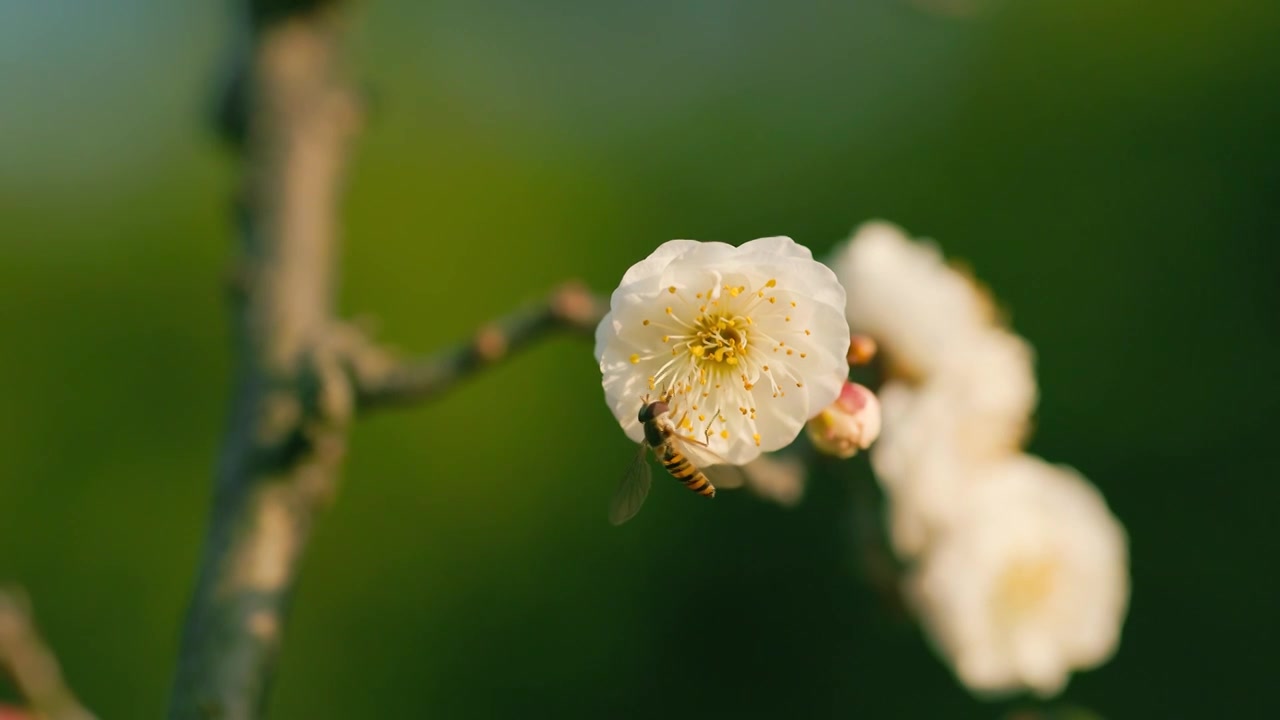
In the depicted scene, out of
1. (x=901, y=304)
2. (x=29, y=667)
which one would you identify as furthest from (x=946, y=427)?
(x=29, y=667)

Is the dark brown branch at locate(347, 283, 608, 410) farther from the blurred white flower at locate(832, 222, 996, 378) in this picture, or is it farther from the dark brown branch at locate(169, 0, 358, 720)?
the blurred white flower at locate(832, 222, 996, 378)

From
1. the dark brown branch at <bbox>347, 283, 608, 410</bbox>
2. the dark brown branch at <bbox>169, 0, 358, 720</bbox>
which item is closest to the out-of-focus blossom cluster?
the dark brown branch at <bbox>347, 283, 608, 410</bbox>

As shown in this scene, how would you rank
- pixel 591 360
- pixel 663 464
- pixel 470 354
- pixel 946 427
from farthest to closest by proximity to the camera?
1. pixel 591 360
2. pixel 946 427
3. pixel 470 354
4. pixel 663 464

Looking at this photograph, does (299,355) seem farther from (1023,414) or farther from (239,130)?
(1023,414)

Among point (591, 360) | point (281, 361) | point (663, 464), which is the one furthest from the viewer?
point (591, 360)

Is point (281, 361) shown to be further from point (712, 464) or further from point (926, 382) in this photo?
point (926, 382)

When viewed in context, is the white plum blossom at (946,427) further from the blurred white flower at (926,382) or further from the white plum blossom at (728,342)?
the white plum blossom at (728,342)

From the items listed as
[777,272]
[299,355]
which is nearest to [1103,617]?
[777,272]
